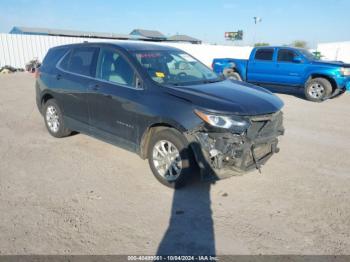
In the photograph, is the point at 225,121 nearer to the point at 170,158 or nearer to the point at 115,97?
the point at 170,158

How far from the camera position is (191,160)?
3.96m

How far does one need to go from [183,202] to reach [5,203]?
7.04ft

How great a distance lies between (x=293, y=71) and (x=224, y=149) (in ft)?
30.3

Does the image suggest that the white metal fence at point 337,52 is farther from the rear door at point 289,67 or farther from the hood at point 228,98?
the hood at point 228,98

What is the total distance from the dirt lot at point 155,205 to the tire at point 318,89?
5648 millimetres

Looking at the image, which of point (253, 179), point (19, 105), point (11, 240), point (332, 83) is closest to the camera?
point (11, 240)

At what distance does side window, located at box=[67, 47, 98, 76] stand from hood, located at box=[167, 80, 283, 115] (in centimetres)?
174

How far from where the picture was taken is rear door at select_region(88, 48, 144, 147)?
14.7 feet

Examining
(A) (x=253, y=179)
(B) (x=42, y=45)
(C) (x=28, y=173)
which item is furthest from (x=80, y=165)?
(B) (x=42, y=45)

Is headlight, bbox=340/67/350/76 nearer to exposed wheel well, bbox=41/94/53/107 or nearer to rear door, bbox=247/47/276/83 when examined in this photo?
rear door, bbox=247/47/276/83

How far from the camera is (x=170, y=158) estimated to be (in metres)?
4.16

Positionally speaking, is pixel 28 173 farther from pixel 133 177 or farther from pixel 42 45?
pixel 42 45

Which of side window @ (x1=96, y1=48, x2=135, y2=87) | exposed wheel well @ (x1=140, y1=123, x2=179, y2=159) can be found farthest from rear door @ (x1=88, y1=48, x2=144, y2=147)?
exposed wheel well @ (x1=140, y1=123, x2=179, y2=159)

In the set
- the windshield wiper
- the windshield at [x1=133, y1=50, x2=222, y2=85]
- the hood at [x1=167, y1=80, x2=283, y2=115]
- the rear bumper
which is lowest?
the rear bumper
